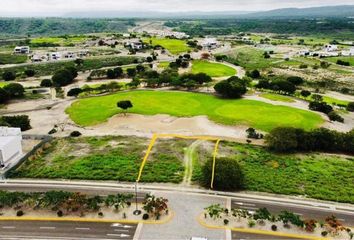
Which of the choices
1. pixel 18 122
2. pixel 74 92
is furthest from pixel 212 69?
pixel 18 122

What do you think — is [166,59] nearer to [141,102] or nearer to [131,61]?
[131,61]

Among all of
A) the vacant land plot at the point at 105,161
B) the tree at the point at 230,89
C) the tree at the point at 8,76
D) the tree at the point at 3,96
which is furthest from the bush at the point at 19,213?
the tree at the point at 8,76

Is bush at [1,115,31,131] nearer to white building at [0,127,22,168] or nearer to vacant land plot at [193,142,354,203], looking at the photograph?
white building at [0,127,22,168]

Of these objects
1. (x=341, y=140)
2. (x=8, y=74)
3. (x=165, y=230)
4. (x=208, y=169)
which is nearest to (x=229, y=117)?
(x=341, y=140)

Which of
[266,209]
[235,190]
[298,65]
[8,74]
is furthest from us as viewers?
[298,65]

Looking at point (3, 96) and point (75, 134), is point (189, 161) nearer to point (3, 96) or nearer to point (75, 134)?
point (75, 134)

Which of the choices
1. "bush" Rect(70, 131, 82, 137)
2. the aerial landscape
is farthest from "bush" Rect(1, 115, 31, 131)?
"bush" Rect(70, 131, 82, 137)
